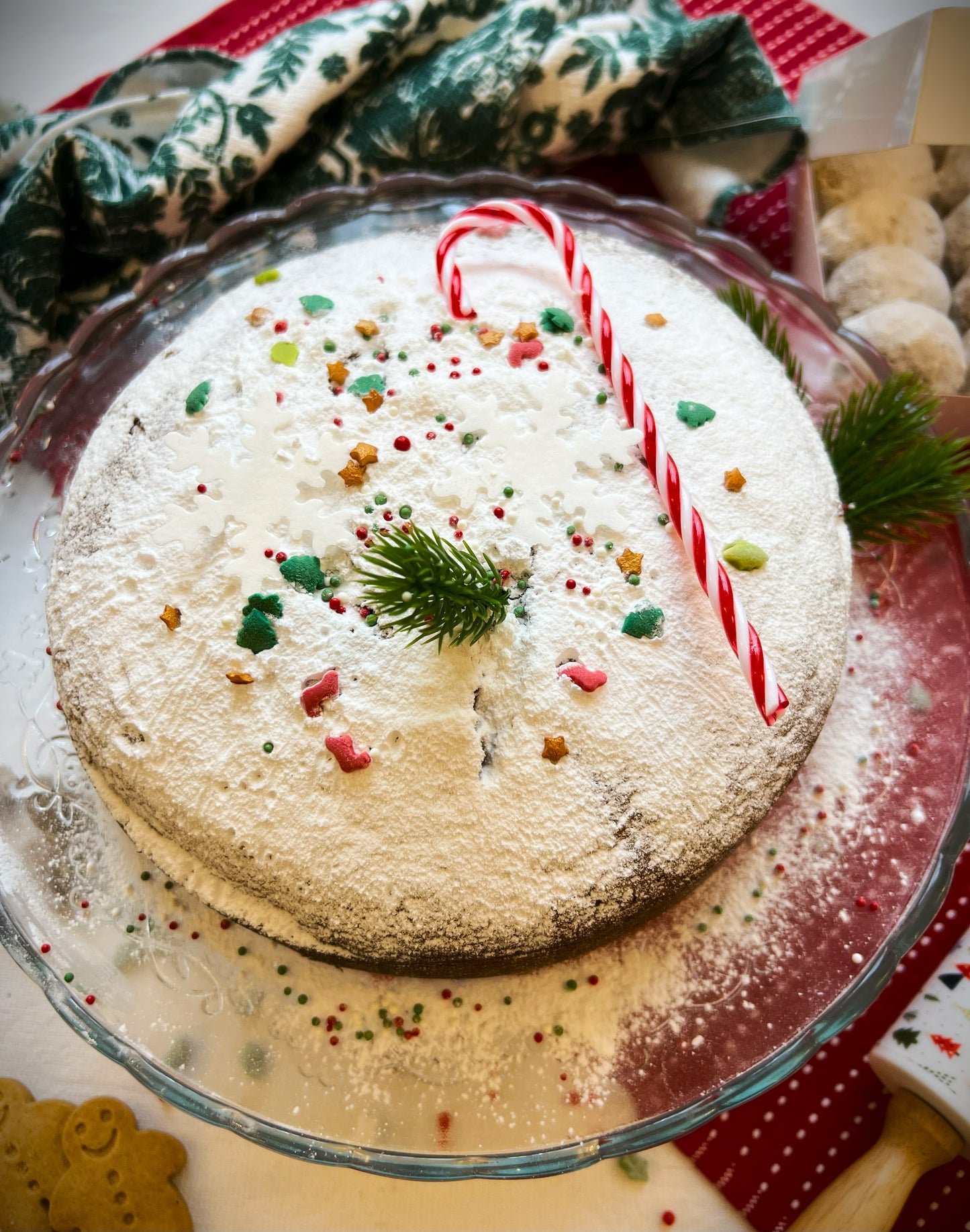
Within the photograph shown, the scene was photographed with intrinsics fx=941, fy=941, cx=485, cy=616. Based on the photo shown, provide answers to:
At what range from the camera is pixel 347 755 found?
1008 millimetres

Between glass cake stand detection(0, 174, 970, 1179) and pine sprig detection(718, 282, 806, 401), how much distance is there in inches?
13.9

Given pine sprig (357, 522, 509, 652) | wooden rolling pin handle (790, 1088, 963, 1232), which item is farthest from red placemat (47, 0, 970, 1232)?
pine sprig (357, 522, 509, 652)

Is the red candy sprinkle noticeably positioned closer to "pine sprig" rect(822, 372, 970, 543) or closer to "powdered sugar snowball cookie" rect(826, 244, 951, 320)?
"pine sprig" rect(822, 372, 970, 543)

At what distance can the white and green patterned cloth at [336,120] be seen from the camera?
1463 mm

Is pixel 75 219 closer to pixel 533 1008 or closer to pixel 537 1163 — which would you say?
pixel 533 1008

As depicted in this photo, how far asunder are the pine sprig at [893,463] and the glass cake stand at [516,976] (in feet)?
0.40

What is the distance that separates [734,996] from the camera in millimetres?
1182

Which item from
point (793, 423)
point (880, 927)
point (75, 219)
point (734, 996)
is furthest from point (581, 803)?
point (75, 219)

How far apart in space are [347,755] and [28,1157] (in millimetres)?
724

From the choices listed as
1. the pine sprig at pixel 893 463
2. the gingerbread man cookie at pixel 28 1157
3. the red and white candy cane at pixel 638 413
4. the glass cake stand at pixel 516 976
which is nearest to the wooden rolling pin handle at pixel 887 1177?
the glass cake stand at pixel 516 976

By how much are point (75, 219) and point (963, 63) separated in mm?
1333

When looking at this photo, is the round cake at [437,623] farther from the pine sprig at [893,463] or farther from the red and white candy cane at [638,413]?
the pine sprig at [893,463]

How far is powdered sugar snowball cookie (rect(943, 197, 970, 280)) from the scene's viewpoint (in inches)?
60.2

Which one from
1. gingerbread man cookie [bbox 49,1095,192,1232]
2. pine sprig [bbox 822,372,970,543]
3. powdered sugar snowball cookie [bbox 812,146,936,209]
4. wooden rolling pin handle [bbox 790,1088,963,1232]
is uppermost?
powdered sugar snowball cookie [bbox 812,146,936,209]
